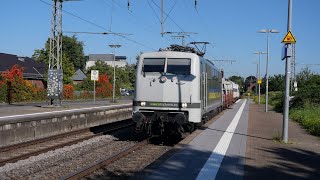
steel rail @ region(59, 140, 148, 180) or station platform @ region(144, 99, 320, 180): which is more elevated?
station platform @ region(144, 99, 320, 180)

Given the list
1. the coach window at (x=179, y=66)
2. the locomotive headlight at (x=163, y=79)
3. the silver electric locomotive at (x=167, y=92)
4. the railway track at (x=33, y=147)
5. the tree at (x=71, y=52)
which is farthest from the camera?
the tree at (x=71, y=52)

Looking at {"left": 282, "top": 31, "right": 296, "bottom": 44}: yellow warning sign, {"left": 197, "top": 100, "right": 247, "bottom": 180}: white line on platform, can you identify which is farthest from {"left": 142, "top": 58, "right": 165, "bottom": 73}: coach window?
{"left": 282, "top": 31, "right": 296, "bottom": 44}: yellow warning sign

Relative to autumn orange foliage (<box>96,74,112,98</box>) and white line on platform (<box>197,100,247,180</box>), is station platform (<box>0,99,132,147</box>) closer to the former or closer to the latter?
white line on platform (<box>197,100,247,180</box>)

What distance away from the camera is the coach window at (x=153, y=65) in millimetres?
14906

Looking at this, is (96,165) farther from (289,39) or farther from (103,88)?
(103,88)

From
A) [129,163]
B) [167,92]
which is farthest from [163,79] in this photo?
[129,163]

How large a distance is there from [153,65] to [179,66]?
34.7 inches

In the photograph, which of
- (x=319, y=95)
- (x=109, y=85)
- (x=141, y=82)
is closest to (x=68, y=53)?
(x=109, y=85)

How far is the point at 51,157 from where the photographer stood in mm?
12078

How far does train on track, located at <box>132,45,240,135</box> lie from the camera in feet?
47.0

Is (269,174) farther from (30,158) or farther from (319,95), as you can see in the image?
(319,95)

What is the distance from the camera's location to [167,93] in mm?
14430

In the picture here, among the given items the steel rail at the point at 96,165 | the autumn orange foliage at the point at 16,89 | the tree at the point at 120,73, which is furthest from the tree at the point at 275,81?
the steel rail at the point at 96,165

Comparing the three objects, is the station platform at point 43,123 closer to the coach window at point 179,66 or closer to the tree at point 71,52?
the coach window at point 179,66
